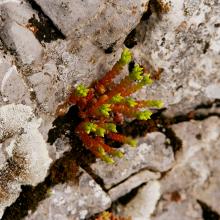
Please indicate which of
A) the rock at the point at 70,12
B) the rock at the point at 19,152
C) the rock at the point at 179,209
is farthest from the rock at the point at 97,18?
the rock at the point at 179,209

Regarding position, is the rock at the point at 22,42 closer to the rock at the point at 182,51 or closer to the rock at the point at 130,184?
the rock at the point at 182,51

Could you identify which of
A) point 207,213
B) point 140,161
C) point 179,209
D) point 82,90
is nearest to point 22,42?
point 82,90

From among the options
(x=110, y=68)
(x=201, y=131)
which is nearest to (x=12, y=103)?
(x=110, y=68)

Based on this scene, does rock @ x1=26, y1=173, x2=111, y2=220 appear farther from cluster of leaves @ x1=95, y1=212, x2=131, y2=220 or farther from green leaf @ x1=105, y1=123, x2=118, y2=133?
green leaf @ x1=105, y1=123, x2=118, y2=133

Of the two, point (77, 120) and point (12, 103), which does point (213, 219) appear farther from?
point (12, 103)

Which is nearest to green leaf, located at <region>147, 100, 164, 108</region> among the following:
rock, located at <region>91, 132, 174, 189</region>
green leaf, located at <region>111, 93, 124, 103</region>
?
green leaf, located at <region>111, 93, 124, 103</region>

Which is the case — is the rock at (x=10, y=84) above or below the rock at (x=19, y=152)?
above
